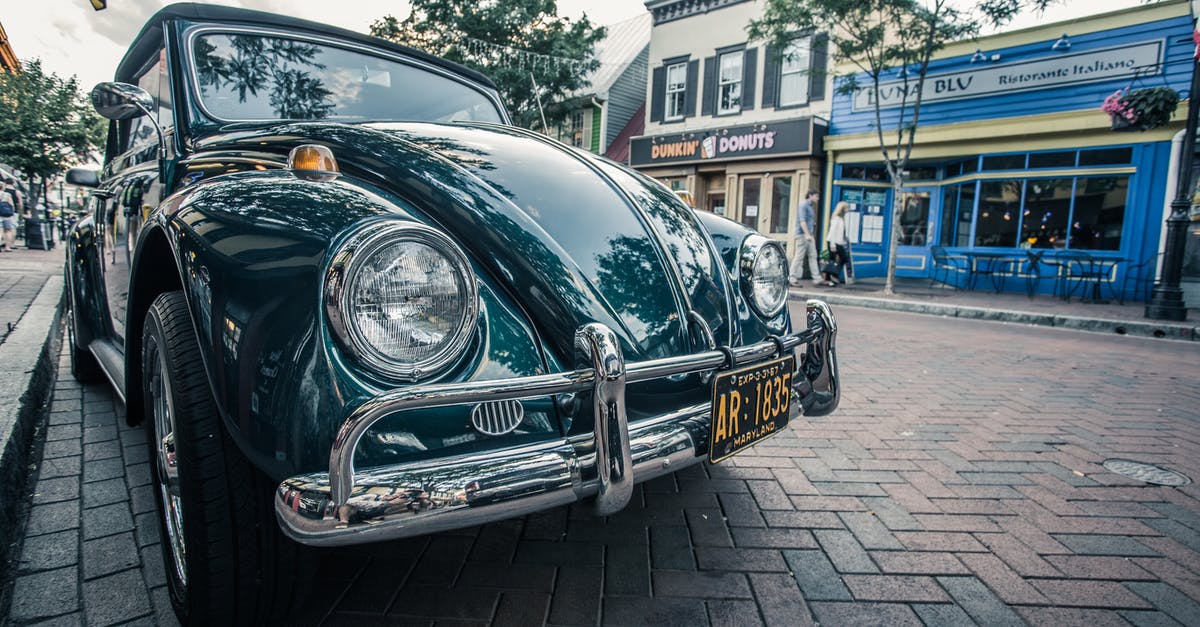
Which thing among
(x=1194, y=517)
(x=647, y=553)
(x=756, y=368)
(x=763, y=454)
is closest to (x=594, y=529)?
(x=647, y=553)

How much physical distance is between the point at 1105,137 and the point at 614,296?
12.4m

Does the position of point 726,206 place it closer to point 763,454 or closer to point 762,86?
point 762,86

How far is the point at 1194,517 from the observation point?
7.74 feet

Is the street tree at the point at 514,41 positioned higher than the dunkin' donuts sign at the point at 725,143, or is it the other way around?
the street tree at the point at 514,41

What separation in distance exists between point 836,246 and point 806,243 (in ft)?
1.88

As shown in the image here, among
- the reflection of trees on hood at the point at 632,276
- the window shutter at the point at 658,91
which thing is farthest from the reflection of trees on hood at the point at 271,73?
the window shutter at the point at 658,91

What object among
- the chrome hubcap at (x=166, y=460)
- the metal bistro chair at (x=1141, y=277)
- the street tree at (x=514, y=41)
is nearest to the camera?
the chrome hubcap at (x=166, y=460)

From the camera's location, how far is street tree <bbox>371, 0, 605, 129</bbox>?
1777 cm

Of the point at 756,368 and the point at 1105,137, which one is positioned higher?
the point at 1105,137

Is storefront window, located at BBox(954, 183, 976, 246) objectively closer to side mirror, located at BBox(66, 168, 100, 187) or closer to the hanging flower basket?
the hanging flower basket

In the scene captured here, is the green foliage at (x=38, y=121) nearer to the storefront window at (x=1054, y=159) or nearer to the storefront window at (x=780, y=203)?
the storefront window at (x=780, y=203)

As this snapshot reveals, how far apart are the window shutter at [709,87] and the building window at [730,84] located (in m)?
0.19

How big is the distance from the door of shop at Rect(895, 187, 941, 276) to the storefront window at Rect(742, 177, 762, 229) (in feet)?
10.3

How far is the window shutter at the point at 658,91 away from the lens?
16812 millimetres
